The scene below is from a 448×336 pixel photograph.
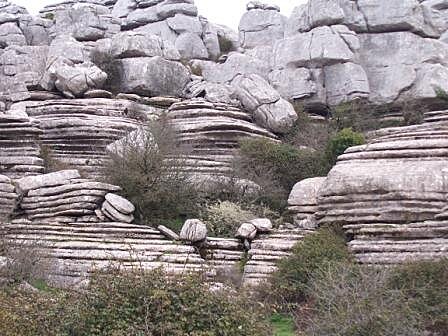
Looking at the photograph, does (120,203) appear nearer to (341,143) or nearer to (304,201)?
(304,201)

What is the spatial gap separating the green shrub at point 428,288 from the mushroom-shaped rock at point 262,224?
5768 millimetres

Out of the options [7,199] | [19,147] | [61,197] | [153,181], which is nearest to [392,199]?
[153,181]

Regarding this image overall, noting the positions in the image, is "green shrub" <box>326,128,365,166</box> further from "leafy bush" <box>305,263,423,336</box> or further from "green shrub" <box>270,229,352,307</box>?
"leafy bush" <box>305,263,423,336</box>

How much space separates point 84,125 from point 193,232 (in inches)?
431

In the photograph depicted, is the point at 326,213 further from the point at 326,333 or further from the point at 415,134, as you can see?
the point at 326,333

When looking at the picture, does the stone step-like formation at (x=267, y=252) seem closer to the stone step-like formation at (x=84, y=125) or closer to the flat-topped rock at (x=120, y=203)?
the flat-topped rock at (x=120, y=203)

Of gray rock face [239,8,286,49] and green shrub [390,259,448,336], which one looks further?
gray rock face [239,8,286,49]

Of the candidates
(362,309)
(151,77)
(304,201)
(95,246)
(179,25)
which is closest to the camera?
(362,309)

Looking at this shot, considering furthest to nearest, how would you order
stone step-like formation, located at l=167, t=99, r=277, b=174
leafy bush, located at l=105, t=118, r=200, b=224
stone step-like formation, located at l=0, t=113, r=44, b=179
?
stone step-like formation, located at l=167, t=99, r=277, b=174 < stone step-like formation, located at l=0, t=113, r=44, b=179 < leafy bush, located at l=105, t=118, r=200, b=224

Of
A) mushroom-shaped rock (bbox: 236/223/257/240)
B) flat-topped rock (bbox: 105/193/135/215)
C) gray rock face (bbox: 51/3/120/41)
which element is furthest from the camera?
gray rock face (bbox: 51/3/120/41)

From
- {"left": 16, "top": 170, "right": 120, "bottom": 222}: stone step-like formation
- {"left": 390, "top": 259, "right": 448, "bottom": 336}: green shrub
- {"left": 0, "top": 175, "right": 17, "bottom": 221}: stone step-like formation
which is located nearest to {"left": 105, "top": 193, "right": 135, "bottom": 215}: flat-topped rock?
{"left": 16, "top": 170, "right": 120, "bottom": 222}: stone step-like formation

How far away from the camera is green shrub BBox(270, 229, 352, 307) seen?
1706 centimetres

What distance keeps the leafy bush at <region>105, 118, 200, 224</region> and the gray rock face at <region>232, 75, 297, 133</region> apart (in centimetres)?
705

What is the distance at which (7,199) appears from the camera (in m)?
22.7
